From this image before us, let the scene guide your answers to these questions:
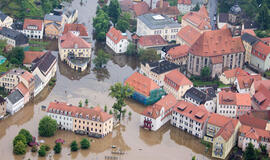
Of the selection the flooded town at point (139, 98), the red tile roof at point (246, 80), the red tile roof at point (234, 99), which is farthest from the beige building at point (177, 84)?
the red tile roof at point (246, 80)

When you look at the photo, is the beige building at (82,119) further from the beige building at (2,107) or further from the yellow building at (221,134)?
the yellow building at (221,134)

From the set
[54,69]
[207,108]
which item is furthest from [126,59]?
[207,108]

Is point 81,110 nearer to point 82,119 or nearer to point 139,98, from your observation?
point 82,119

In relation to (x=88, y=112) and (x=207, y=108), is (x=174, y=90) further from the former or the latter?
(x=88, y=112)

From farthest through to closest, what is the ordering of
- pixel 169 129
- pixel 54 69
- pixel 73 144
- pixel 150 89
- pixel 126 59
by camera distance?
pixel 126 59 → pixel 54 69 → pixel 150 89 → pixel 169 129 → pixel 73 144

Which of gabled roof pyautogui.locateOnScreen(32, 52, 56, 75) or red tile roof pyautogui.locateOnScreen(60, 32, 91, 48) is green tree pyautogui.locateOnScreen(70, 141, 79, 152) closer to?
gabled roof pyautogui.locateOnScreen(32, 52, 56, 75)

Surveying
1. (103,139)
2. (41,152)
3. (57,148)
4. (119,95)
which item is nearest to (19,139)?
(41,152)
